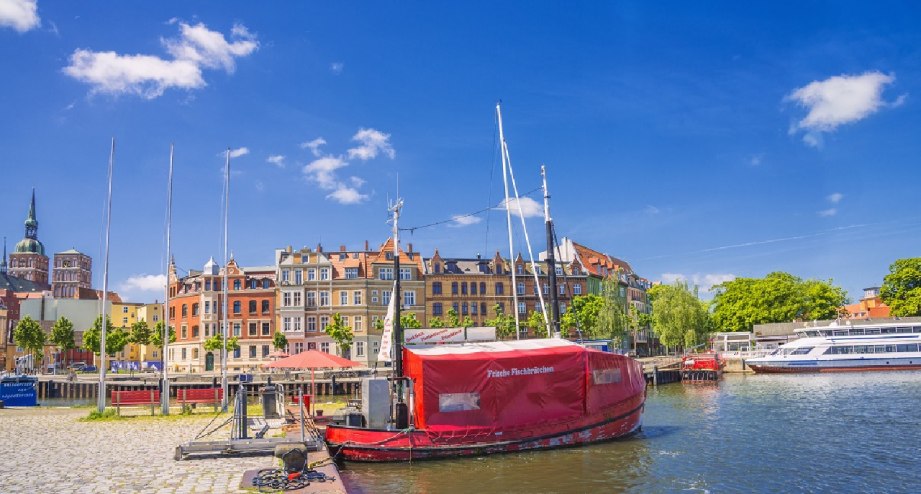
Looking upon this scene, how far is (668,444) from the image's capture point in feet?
101

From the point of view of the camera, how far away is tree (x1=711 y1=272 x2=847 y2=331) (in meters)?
108

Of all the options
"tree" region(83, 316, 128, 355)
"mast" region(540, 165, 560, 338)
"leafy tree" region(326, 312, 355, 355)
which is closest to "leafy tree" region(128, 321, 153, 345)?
"tree" region(83, 316, 128, 355)

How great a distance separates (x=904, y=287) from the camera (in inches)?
4023

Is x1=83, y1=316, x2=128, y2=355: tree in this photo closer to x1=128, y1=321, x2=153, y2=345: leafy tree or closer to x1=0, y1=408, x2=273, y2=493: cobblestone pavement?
x1=128, y1=321, x2=153, y2=345: leafy tree

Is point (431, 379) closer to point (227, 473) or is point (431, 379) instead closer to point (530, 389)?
point (530, 389)

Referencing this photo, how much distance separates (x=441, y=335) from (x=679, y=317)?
7128 centimetres

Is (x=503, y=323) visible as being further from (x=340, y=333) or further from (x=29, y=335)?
(x=29, y=335)

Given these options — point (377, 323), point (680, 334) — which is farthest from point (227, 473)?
point (680, 334)

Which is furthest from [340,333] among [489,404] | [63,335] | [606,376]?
[489,404]

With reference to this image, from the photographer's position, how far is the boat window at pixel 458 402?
25594 millimetres

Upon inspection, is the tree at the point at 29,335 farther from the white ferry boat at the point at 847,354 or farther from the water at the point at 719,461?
the white ferry boat at the point at 847,354

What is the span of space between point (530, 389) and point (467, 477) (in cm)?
480

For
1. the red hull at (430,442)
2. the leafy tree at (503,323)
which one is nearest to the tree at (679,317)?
the leafy tree at (503,323)

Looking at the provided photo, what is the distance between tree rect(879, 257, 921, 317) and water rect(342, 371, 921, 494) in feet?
214
